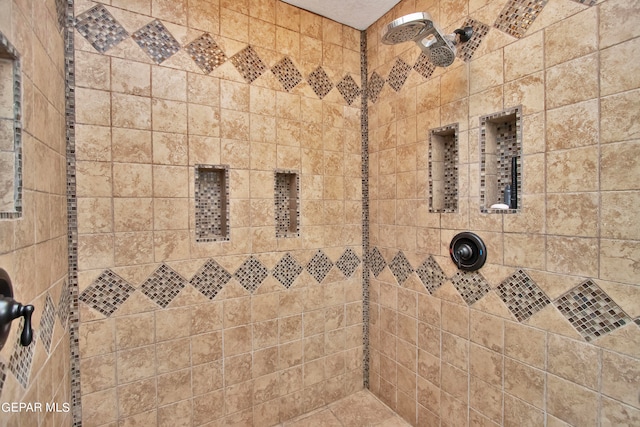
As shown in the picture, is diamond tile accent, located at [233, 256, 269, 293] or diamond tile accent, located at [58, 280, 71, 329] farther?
diamond tile accent, located at [233, 256, 269, 293]

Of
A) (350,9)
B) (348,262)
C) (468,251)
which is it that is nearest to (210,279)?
(348,262)

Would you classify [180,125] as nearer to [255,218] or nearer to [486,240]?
[255,218]

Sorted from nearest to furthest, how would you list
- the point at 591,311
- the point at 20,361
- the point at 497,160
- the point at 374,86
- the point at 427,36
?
the point at 20,361
the point at 591,311
the point at 427,36
the point at 497,160
the point at 374,86

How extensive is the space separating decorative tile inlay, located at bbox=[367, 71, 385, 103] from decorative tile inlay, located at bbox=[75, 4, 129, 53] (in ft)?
5.22

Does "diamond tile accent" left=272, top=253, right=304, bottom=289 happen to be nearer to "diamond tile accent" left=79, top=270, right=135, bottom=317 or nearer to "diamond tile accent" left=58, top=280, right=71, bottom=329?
"diamond tile accent" left=79, top=270, right=135, bottom=317

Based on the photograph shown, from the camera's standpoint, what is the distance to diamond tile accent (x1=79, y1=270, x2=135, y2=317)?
4.95 ft

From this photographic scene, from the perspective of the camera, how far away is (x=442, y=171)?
1.88 m

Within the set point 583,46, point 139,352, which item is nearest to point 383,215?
point 583,46

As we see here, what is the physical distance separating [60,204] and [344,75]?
1.93 m

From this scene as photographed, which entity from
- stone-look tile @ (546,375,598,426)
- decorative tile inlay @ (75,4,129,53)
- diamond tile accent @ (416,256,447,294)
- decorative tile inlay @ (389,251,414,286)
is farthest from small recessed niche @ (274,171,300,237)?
stone-look tile @ (546,375,598,426)

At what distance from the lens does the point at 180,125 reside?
1.69 meters

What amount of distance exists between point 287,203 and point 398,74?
3.87 feet

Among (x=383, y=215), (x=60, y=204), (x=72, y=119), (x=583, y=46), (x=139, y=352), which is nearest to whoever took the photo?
(x=583, y=46)

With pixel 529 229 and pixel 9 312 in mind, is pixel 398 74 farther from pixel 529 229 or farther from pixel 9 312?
pixel 9 312
